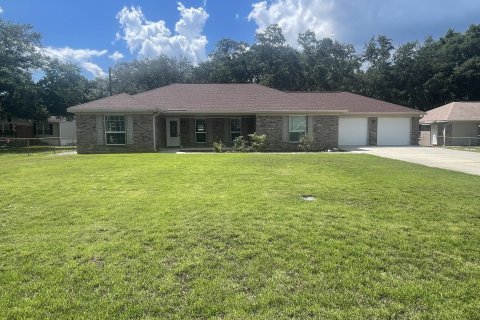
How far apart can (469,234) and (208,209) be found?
3880mm

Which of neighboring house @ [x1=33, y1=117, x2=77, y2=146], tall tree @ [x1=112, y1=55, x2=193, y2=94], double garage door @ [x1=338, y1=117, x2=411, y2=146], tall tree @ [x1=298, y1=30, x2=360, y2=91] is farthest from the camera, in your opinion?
tall tree @ [x1=112, y1=55, x2=193, y2=94]

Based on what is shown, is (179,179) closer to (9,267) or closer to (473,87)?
(9,267)

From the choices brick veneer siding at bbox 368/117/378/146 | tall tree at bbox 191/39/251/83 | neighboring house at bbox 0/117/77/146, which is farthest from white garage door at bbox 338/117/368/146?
neighboring house at bbox 0/117/77/146

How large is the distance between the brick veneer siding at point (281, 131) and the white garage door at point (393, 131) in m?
6.50

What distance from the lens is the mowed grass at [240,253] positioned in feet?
9.93

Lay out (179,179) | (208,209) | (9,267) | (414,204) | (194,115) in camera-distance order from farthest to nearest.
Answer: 1. (194,115)
2. (179,179)
3. (414,204)
4. (208,209)
5. (9,267)

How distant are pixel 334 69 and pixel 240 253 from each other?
46.5 metres

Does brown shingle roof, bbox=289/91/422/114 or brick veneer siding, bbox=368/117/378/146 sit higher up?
brown shingle roof, bbox=289/91/422/114

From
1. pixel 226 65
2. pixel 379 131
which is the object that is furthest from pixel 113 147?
pixel 226 65

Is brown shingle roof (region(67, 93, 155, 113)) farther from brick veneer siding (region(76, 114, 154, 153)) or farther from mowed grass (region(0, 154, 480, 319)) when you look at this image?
mowed grass (region(0, 154, 480, 319))

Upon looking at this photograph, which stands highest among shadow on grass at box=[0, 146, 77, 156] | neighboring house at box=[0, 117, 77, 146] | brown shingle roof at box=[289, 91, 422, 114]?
brown shingle roof at box=[289, 91, 422, 114]

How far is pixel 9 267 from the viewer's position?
3.74 metres

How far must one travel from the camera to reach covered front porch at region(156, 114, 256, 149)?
76.4 ft

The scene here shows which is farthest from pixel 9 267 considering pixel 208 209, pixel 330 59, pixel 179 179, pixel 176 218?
pixel 330 59
